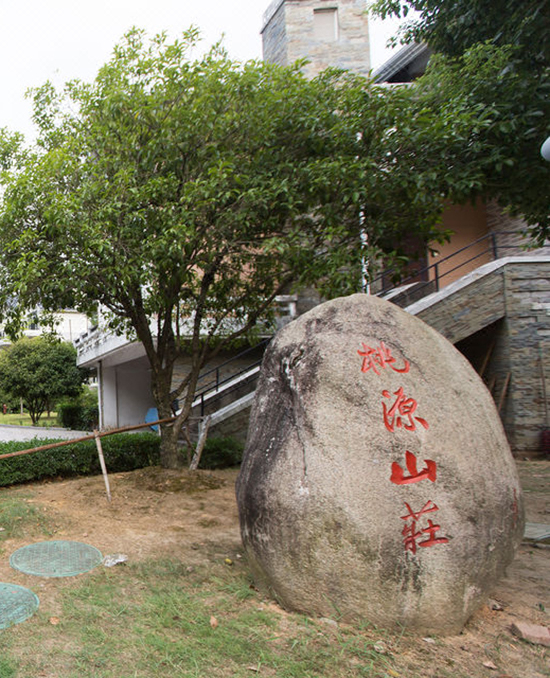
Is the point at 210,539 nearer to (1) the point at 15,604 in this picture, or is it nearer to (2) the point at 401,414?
(1) the point at 15,604

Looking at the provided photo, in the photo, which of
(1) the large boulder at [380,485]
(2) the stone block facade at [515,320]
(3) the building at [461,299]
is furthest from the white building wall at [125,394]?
(1) the large boulder at [380,485]

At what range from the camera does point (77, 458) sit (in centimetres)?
924

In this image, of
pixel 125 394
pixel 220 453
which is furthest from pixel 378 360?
pixel 125 394

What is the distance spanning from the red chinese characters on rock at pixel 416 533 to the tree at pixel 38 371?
24124 mm

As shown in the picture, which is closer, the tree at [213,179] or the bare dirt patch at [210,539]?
the bare dirt patch at [210,539]

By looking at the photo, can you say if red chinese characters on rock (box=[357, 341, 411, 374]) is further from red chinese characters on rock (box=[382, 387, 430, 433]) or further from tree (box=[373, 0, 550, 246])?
tree (box=[373, 0, 550, 246])

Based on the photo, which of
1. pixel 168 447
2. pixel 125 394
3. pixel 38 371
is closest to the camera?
pixel 168 447

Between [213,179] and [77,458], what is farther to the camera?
[77,458]

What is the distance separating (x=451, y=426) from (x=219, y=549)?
3.01m

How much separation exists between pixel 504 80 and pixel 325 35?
12.6 m

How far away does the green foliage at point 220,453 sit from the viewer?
10.4m

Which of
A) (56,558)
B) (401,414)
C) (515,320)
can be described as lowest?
(56,558)

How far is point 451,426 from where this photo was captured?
3814 millimetres

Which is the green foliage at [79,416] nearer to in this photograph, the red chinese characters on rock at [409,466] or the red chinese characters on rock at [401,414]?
the red chinese characters on rock at [409,466]
